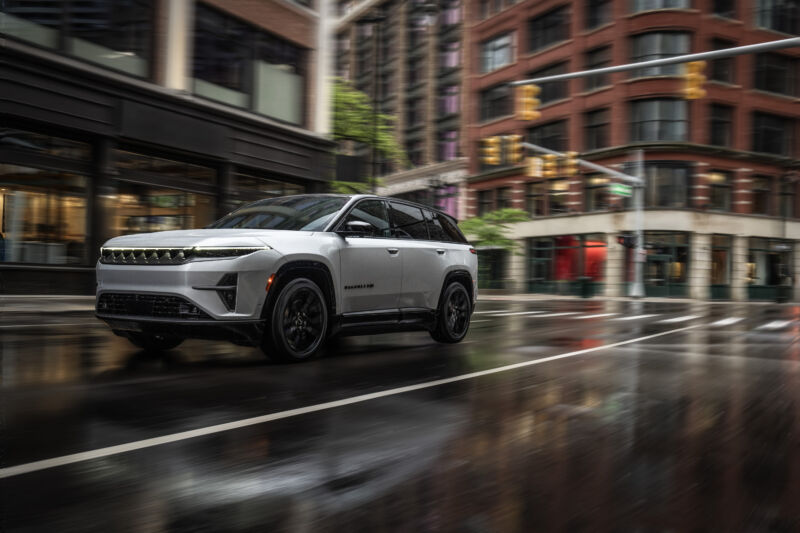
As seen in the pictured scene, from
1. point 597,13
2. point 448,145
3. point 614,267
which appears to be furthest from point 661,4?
point 448,145

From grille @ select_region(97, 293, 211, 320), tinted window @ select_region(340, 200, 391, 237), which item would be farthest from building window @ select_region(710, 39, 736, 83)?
grille @ select_region(97, 293, 211, 320)

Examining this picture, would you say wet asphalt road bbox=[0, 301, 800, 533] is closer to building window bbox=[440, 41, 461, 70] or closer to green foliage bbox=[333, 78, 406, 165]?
green foliage bbox=[333, 78, 406, 165]

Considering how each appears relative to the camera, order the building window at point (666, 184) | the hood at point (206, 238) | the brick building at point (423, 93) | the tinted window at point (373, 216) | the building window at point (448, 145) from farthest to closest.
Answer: the building window at point (448, 145) → the brick building at point (423, 93) → the building window at point (666, 184) → the tinted window at point (373, 216) → the hood at point (206, 238)

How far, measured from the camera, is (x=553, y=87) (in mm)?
46375

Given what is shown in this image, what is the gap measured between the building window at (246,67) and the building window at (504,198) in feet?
93.0

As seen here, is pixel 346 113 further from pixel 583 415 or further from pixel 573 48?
pixel 583 415

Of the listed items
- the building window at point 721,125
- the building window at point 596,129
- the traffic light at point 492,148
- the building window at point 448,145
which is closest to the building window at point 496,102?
the building window at point 448,145

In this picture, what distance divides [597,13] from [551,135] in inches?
303

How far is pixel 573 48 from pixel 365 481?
146 ft

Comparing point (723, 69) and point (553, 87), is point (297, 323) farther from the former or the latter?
point (553, 87)

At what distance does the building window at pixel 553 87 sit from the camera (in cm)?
4534

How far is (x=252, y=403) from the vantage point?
4973 millimetres

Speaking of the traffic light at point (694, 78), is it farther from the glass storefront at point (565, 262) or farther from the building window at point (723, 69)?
the building window at point (723, 69)

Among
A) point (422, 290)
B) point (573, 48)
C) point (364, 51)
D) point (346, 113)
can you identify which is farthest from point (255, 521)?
point (364, 51)
